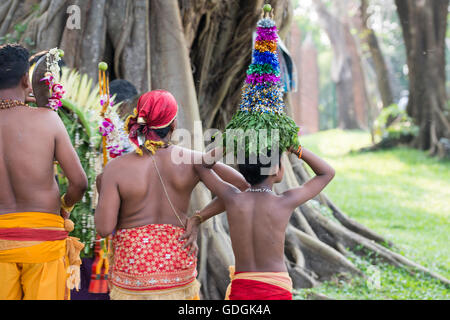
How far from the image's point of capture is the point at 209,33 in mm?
6852

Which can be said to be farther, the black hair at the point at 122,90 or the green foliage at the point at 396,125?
the green foliage at the point at 396,125

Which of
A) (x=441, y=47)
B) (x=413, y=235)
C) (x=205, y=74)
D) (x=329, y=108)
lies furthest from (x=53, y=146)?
(x=329, y=108)

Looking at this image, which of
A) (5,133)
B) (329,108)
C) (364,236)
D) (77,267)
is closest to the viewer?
(5,133)

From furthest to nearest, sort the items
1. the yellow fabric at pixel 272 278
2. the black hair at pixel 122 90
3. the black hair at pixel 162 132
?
1. the black hair at pixel 122 90
2. the black hair at pixel 162 132
3. the yellow fabric at pixel 272 278

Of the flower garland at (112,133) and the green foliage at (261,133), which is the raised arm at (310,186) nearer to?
the green foliage at (261,133)

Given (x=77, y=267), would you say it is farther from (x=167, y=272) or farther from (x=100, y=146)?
(x=100, y=146)

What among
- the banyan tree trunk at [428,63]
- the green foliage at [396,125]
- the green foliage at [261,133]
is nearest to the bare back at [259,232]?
the green foliage at [261,133]

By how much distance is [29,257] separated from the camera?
127 inches

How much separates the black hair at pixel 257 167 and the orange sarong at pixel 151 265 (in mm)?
517

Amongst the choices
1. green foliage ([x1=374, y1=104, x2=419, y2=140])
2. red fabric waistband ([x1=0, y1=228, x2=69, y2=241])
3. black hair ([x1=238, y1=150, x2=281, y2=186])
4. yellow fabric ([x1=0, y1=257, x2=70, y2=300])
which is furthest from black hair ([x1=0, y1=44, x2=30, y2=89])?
green foliage ([x1=374, y1=104, x2=419, y2=140])

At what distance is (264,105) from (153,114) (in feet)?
2.05

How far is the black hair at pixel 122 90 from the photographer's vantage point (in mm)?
5754

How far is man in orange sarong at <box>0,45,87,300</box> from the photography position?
10.5 feet

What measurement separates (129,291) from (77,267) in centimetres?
39
